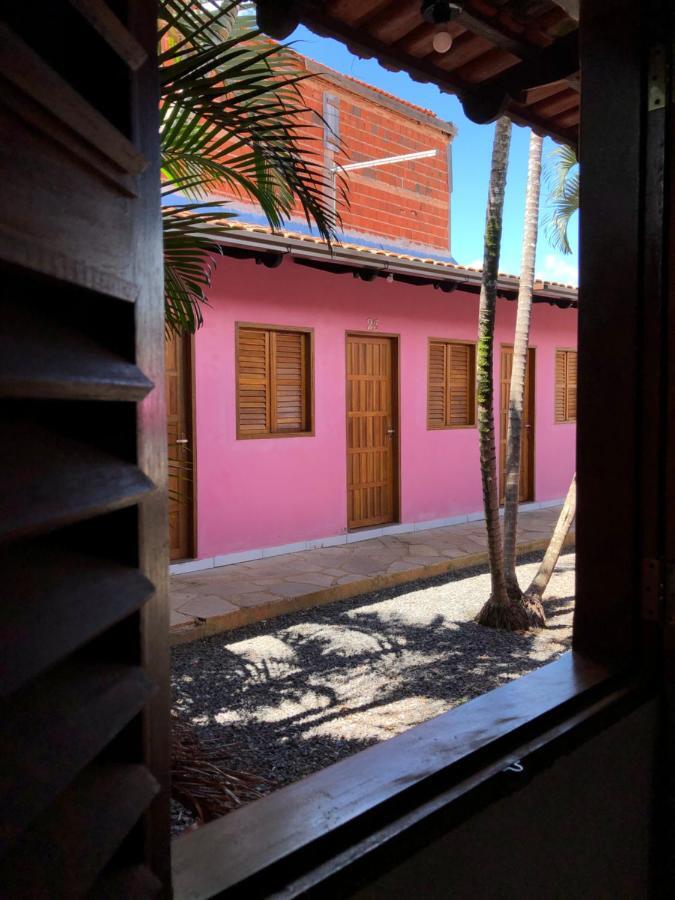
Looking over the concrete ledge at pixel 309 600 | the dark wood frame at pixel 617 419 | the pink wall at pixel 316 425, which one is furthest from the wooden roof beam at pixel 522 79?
the pink wall at pixel 316 425

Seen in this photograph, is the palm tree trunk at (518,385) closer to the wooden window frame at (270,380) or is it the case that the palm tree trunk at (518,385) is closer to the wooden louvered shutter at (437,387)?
the wooden window frame at (270,380)

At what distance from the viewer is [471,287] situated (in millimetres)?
8531

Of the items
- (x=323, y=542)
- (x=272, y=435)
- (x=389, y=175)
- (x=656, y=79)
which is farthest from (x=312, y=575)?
(x=389, y=175)

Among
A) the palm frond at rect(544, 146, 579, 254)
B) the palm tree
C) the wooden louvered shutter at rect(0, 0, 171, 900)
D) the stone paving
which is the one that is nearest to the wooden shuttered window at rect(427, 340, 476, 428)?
the stone paving

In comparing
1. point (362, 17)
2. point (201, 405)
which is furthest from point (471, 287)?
point (362, 17)

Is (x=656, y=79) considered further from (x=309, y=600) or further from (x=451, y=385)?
(x=451, y=385)

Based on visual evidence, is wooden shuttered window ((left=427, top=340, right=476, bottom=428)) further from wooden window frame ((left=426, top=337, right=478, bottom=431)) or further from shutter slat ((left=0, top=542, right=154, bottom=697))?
shutter slat ((left=0, top=542, right=154, bottom=697))

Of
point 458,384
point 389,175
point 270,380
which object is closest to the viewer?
point 270,380

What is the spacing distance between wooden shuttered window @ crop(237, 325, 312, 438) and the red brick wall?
Answer: 103 inches

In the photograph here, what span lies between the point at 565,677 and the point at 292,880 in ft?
2.71

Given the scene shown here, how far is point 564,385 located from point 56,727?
35.4 feet

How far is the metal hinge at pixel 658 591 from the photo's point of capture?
4.89 feet

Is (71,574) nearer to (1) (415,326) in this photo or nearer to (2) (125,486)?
(2) (125,486)

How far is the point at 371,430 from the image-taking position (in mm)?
8023
